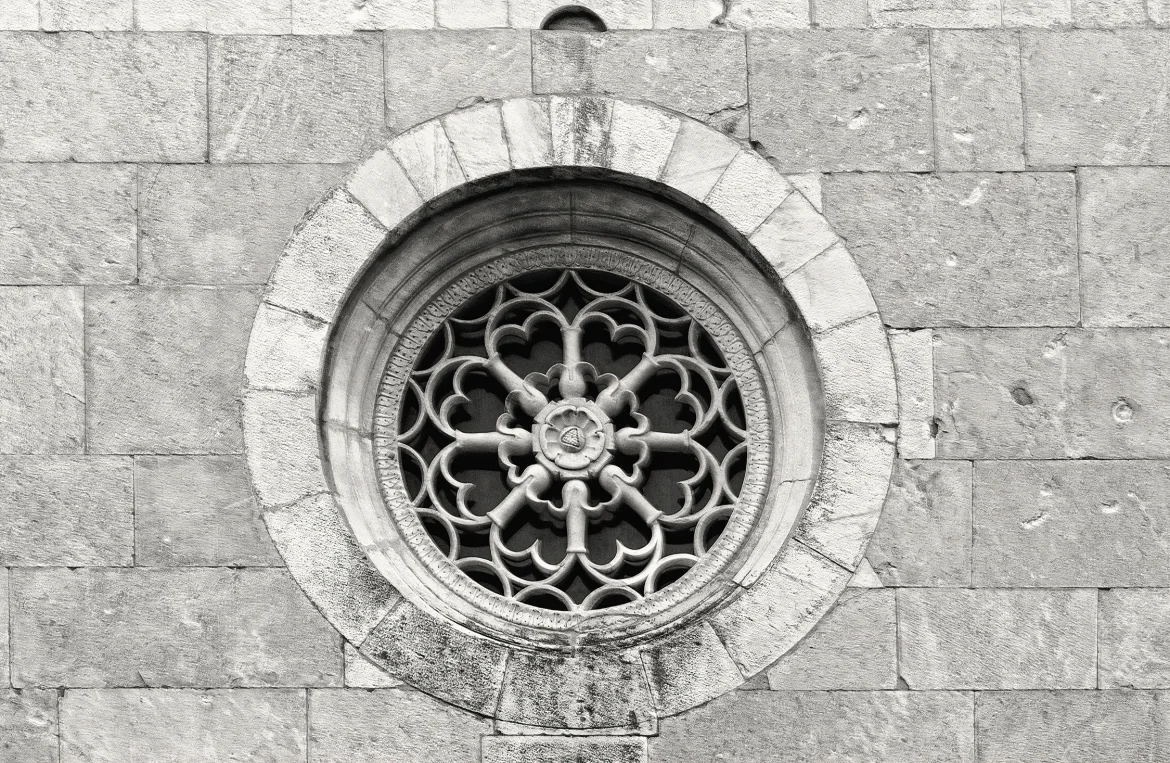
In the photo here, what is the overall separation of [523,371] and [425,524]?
86cm

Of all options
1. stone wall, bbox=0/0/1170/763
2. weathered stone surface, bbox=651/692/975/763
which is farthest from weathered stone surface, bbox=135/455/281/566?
weathered stone surface, bbox=651/692/975/763

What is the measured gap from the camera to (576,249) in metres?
8.25

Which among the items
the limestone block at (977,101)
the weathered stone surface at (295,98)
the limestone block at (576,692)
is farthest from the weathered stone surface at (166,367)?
the limestone block at (977,101)

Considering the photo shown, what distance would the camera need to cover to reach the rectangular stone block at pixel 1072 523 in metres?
7.52

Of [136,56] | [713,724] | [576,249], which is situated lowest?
[713,724]

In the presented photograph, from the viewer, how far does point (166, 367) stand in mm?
7664

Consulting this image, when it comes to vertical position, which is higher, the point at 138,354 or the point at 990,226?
the point at 990,226

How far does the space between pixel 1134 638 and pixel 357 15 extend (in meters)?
4.44

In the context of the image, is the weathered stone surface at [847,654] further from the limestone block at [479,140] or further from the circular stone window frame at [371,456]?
the limestone block at [479,140]

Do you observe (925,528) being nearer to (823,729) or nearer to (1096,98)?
(823,729)

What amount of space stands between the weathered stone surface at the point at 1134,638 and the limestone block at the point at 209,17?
4511 millimetres

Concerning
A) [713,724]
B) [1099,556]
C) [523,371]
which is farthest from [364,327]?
[1099,556]

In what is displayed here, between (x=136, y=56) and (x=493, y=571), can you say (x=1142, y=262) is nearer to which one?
(x=493, y=571)

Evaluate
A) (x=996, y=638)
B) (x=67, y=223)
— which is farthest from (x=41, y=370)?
(x=996, y=638)
